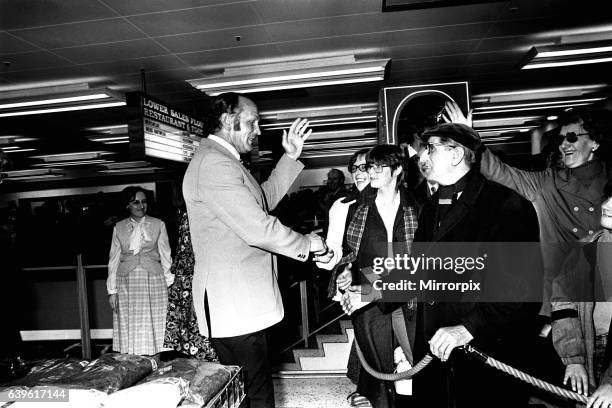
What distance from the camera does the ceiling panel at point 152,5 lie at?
12.0 feet

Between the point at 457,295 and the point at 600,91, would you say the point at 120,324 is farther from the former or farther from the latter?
the point at 600,91

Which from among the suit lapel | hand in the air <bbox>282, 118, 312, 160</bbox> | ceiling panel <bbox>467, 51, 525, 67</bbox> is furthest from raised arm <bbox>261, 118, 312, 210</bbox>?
ceiling panel <bbox>467, 51, 525, 67</bbox>

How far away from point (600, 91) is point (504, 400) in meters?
8.56

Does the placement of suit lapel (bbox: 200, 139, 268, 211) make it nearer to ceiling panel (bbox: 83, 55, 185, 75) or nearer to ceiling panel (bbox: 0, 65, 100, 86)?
ceiling panel (bbox: 83, 55, 185, 75)

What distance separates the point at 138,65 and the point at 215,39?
1296 mm

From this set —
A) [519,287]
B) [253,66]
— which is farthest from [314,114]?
[519,287]

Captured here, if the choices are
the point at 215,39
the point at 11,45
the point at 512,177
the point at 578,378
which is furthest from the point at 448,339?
the point at 11,45

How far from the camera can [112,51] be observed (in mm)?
4777

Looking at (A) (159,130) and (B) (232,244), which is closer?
(B) (232,244)

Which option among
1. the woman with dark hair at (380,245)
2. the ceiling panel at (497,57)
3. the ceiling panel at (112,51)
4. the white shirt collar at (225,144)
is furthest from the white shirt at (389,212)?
the ceiling panel at (497,57)

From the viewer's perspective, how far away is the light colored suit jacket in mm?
1594

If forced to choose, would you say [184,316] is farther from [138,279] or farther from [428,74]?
[428,74]

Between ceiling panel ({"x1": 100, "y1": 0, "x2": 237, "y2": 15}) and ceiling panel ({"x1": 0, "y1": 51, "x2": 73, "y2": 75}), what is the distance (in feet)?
5.06

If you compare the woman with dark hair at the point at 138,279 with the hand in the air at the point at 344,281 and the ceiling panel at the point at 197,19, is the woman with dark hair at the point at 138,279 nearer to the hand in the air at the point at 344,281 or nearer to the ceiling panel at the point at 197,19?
the ceiling panel at the point at 197,19
